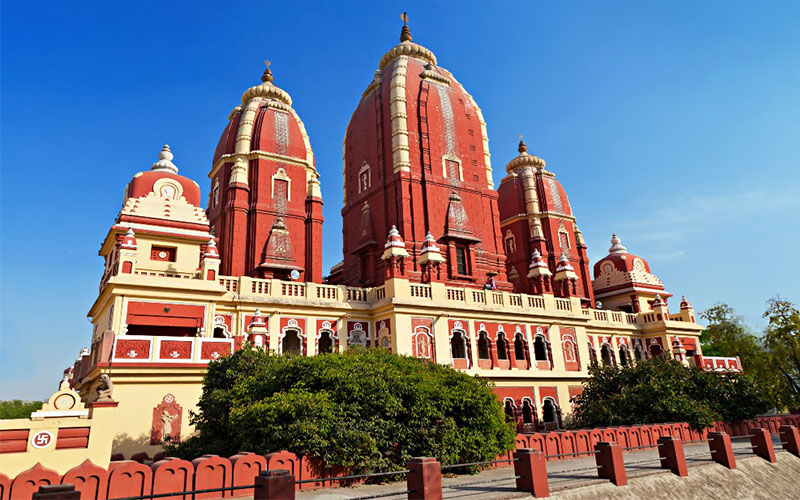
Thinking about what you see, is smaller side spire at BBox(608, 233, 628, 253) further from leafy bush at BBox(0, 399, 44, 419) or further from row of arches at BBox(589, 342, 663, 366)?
leafy bush at BBox(0, 399, 44, 419)

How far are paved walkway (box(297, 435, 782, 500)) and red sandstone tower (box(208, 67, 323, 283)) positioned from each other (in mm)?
13997

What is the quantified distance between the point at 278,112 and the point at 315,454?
20.7 meters

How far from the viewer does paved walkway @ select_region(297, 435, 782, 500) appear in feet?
31.0

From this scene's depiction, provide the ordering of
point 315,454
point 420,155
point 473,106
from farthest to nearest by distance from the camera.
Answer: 1. point 473,106
2. point 420,155
3. point 315,454

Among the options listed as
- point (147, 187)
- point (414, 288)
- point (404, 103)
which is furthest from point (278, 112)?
point (414, 288)

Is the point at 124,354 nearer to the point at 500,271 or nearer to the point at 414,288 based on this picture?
the point at 414,288

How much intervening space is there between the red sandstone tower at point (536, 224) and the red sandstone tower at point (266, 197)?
13.5m

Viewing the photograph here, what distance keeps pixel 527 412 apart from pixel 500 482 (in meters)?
11.2

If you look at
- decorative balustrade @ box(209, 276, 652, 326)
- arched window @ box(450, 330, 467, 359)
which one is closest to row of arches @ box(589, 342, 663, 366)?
decorative balustrade @ box(209, 276, 652, 326)

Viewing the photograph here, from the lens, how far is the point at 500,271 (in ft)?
85.8

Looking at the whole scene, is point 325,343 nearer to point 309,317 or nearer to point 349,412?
point 309,317

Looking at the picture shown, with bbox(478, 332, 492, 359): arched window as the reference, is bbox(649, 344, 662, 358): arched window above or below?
above

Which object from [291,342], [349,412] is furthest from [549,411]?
[349,412]

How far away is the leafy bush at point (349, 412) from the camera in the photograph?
1106 cm
